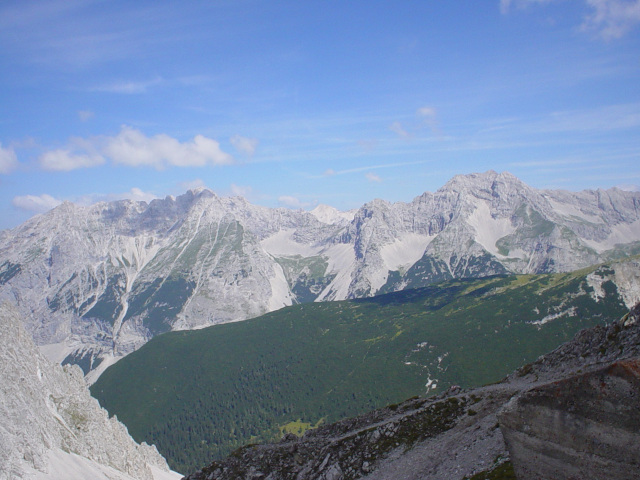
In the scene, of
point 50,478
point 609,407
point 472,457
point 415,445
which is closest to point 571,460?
point 609,407

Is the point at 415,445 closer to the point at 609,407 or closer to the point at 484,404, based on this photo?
the point at 484,404

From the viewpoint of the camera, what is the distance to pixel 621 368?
2405 cm

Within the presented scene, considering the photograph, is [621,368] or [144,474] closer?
[621,368]

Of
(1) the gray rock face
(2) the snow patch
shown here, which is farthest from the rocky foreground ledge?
(2) the snow patch

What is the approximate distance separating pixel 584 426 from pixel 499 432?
13892 mm

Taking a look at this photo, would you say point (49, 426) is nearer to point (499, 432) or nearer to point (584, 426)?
point (499, 432)

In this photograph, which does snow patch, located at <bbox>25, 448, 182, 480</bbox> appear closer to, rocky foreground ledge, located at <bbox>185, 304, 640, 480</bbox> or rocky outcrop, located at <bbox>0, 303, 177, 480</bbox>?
rocky outcrop, located at <bbox>0, 303, 177, 480</bbox>

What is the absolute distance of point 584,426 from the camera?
25.2m

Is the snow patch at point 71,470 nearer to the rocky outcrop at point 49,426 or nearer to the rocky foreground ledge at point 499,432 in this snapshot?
the rocky outcrop at point 49,426

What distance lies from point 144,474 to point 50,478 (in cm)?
5645

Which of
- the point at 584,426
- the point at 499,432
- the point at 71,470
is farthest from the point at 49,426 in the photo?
the point at 584,426

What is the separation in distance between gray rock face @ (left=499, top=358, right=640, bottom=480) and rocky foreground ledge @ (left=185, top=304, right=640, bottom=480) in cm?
5

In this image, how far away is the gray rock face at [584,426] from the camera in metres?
23.9

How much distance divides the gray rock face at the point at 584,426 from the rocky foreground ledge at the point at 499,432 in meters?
0.05
